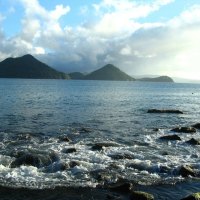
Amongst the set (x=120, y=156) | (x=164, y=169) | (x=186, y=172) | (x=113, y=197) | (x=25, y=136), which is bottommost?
(x=113, y=197)

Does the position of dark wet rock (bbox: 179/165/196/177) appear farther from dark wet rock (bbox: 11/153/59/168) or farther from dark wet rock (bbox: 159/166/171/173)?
dark wet rock (bbox: 11/153/59/168)

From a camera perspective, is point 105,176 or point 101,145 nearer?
point 105,176

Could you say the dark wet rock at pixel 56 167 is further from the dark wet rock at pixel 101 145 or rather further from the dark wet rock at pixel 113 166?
the dark wet rock at pixel 101 145

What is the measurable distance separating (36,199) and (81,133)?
23.3 m

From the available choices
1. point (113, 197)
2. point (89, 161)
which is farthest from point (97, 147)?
point (113, 197)

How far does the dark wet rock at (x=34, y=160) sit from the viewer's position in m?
28.2

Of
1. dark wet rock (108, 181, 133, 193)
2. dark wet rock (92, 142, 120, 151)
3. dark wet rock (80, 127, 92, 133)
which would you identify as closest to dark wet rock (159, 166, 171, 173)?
dark wet rock (108, 181, 133, 193)

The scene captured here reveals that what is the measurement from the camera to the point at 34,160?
28750 mm

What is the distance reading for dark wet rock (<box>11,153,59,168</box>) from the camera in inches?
1112

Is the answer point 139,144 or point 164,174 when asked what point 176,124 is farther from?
point 164,174

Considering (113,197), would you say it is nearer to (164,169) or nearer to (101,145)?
(164,169)

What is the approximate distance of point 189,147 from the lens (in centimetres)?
3725

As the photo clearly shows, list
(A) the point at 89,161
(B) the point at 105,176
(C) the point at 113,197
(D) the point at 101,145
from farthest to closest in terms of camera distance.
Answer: (D) the point at 101,145 → (A) the point at 89,161 → (B) the point at 105,176 → (C) the point at 113,197


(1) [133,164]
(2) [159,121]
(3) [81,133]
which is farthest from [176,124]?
(1) [133,164]
